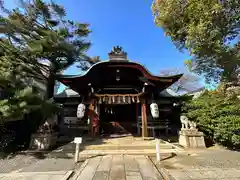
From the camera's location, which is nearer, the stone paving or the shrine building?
the stone paving

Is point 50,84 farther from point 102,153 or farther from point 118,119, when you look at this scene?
point 102,153

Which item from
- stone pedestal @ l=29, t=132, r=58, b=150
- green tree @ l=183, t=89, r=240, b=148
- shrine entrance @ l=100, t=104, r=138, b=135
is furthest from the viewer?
shrine entrance @ l=100, t=104, r=138, b=135

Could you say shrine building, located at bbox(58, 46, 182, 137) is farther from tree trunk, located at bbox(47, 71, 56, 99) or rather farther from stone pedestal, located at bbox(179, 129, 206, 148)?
stone pedestal, located at bbox(179, 129, 206, 148)

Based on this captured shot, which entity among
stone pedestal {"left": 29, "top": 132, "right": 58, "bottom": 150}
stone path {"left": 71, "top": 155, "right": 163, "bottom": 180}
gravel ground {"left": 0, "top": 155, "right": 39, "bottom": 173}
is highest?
stone pedestal {"left": 29, "top": 132, "right": 58, "bottom": 150}

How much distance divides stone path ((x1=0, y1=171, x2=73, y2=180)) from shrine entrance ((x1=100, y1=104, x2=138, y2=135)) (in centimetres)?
634

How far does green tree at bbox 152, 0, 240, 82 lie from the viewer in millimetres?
6555

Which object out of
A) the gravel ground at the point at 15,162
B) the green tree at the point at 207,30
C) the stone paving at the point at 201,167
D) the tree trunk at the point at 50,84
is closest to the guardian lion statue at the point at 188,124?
the stone paving at the point at 201,167

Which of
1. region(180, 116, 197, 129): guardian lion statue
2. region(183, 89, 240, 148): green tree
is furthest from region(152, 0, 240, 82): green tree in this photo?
region(180, 116, 197, 129): guardian lion statue

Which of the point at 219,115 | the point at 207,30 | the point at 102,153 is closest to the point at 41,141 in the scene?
the point at 102,153

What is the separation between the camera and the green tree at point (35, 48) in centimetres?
670

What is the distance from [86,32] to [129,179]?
1045 cm

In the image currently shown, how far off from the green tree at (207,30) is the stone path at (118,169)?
5.78 meters

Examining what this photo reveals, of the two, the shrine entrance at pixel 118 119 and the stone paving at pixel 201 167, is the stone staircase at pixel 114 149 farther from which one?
the shrine entrance at pixel 118 119

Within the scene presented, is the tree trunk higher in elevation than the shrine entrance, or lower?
higher
